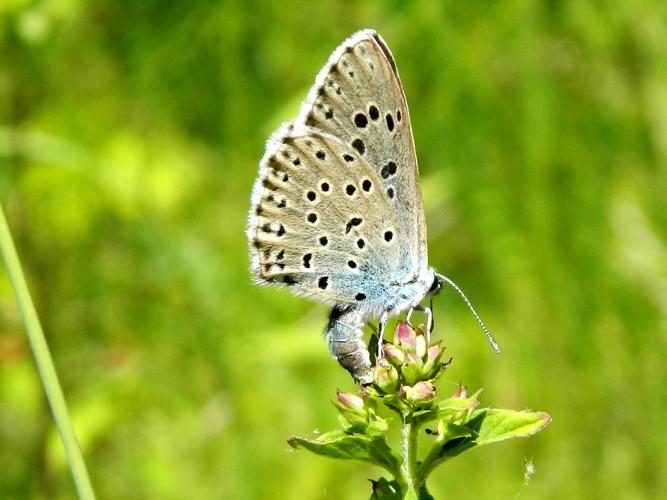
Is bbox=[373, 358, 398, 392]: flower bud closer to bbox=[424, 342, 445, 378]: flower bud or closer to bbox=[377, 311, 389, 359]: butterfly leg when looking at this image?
bbox=[424, 342, 445, 378]: flower bud

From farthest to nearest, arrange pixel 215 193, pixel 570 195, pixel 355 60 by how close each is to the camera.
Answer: pixel 215 193 → pixel 570 195 → pixel 355 60

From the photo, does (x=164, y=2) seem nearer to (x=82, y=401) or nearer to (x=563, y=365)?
(x=82, y=401)

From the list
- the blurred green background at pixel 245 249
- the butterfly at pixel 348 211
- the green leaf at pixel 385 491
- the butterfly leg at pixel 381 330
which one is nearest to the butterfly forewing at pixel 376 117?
the butterfly at pixel 348 211

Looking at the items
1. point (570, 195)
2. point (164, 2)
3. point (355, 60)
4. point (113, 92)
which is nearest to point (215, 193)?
point (113, 92)

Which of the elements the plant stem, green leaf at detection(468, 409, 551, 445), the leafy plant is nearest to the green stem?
the leafy plant

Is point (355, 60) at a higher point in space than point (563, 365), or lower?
higher

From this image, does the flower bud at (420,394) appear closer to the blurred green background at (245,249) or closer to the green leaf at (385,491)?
the green leaf at (385,491)
